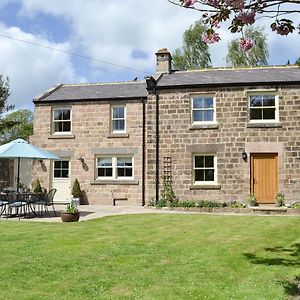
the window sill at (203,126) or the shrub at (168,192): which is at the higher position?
the window sill at (203,126)

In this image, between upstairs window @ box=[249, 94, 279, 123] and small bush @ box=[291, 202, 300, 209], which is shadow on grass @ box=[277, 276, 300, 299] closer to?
small bush @ box=[291, 202, 300, 209]

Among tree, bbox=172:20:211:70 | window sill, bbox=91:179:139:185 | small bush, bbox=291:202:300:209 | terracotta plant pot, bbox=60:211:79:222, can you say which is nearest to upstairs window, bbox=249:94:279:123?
small bush, bbox=291:202:300:209

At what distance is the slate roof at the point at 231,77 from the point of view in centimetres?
2038

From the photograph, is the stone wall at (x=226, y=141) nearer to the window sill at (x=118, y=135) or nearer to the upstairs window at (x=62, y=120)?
the window sill at (x=118, y=135)

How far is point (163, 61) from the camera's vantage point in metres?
23.7

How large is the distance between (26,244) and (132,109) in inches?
526

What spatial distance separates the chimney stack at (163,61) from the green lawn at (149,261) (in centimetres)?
1194

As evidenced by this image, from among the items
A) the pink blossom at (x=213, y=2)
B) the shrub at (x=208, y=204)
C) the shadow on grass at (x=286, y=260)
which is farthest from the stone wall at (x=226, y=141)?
the pink blossom at (x=213, y=2)

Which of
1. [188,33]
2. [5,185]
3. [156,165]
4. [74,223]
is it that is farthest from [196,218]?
[188,33]

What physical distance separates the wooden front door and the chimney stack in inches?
271

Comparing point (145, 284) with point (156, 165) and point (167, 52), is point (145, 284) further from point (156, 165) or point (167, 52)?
point (167, 52)

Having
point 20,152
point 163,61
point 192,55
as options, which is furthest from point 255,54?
point 20,152

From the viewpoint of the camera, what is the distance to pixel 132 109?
2255 centimetres

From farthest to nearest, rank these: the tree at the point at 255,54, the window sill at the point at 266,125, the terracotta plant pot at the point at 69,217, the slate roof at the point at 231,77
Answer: the tree at the point at 255,54, the slate roof at the point at 231,77, the window sill at the point at 266,125, the terracotta plant pot at the point at 69,217
